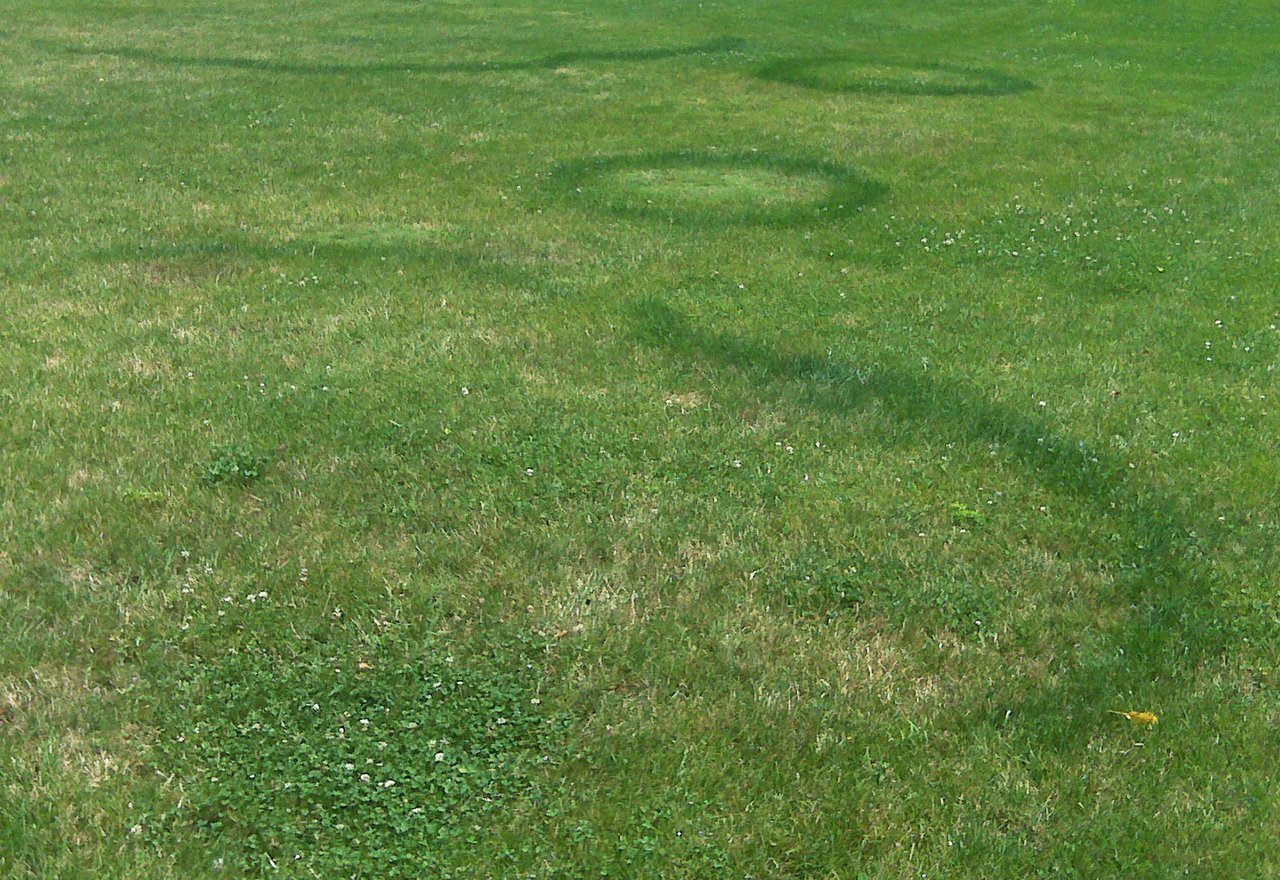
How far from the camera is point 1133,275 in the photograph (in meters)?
8.44

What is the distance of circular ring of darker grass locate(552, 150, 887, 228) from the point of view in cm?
1014

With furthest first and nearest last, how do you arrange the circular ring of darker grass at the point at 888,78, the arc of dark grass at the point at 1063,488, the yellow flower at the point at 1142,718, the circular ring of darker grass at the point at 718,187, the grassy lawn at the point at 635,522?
the circular ring of darker grass at the point at 888,78, the circular ring of darker grass at the point at 718,187, the arc of dark grass at the point at 1063,488, the yellow flower at the point at 1142,718, the grassy lawn at the point at 635,522

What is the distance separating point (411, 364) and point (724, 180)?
552 cm

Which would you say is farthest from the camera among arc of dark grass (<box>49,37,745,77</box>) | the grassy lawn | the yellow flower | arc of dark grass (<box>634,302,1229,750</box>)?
arc of dark grass (<box>49,37,745,77</box>)

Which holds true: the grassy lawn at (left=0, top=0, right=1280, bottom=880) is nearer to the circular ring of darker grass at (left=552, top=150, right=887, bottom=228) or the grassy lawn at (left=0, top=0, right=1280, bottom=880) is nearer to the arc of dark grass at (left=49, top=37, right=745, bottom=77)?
the circular ring of darker grass at (left=552, top=150, right=887, bottom=228)

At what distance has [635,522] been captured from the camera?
5.14 metres

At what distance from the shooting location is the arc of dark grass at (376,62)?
57.8ft

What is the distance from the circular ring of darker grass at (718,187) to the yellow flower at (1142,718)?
251 inches

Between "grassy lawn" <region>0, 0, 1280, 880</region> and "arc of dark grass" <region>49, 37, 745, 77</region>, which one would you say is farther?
"arc of dark grass" <region>49, 37, 745, 77</region>

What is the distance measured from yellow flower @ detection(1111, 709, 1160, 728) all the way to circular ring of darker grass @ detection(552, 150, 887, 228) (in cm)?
637

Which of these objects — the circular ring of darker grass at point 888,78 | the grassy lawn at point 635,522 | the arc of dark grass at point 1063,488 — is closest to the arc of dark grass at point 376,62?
the circular ring of darker grass at point 888,78

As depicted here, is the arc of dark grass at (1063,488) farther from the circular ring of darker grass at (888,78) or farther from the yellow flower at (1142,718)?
the circular ring of darker grass at (888,78)

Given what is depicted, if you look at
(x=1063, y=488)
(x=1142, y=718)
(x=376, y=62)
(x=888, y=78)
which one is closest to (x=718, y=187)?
(x=1063, y=488)

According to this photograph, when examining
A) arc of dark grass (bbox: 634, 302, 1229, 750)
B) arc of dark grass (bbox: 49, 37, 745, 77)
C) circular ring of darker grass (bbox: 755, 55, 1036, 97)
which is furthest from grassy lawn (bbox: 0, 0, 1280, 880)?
arc of dark grass (bbox: 49, 37, 745, 77)
